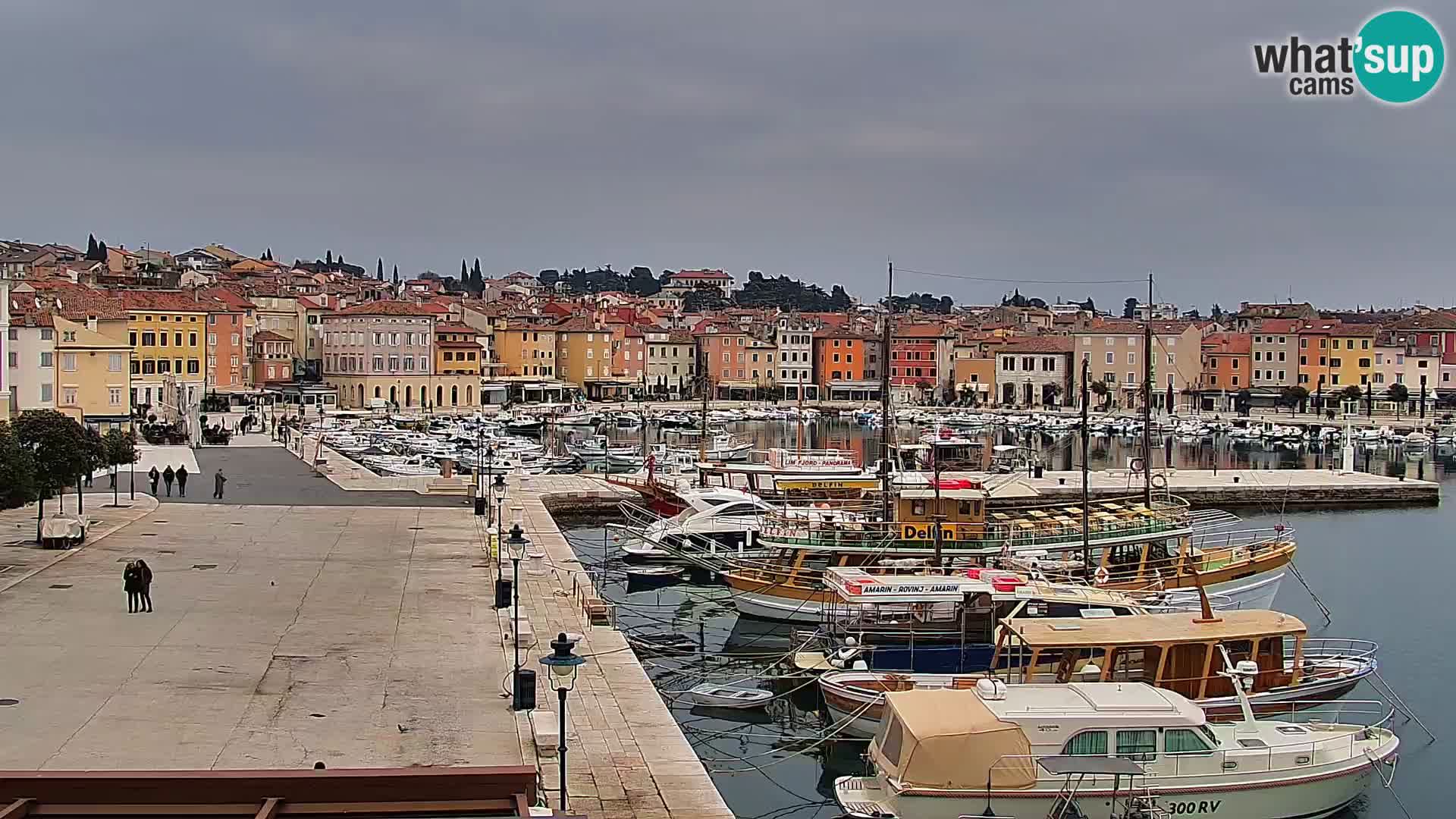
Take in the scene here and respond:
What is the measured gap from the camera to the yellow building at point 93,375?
51062 millimetres

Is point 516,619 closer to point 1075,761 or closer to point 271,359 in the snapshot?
point 1075,761

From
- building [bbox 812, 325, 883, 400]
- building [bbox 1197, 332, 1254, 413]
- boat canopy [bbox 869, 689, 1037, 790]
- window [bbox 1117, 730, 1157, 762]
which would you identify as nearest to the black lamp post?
boat canopy [bbox 869, 689, 1037, 790]

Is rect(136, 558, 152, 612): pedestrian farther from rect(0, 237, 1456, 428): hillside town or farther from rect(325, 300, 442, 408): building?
rect(325, 300, 442, 408): building

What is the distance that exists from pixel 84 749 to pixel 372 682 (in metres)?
3.71

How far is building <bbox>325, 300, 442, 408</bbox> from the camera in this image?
9706 cm

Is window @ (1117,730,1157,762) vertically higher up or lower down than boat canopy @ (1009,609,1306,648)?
lower down

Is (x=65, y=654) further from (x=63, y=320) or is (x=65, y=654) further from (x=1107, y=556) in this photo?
(x=63, y=320)

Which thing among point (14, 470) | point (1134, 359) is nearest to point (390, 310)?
point (1134, 359)

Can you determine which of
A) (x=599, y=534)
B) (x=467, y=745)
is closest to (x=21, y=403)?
(x=599, y=534)

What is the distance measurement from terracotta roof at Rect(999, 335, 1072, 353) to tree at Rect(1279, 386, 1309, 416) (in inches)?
593

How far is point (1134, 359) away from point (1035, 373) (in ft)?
24.4

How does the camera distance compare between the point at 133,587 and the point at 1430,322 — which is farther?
the point at 1430,322

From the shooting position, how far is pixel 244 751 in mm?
13781

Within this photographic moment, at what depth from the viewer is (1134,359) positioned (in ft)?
356
